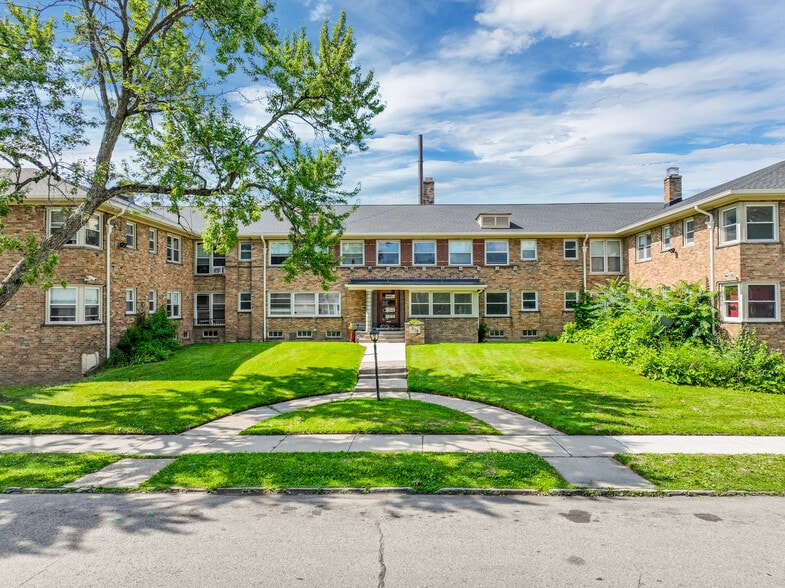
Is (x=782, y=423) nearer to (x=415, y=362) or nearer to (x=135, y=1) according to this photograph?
(x=415, y=362)

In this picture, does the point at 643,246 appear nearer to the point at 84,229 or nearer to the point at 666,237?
the point at 666,237

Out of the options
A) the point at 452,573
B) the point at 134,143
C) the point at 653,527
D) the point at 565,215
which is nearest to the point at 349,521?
the point at 452,573

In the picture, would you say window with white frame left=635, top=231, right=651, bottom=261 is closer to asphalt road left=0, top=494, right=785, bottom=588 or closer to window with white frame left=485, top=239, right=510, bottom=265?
window with white frame left=485, top=239, right=510, bottom=265

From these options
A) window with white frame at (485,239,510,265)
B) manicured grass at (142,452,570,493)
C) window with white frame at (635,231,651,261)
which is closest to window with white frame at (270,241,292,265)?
window with white frame at (485,239,510,265)

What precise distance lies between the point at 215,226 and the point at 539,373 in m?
11.4

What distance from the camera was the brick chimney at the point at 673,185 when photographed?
24250 millimetres

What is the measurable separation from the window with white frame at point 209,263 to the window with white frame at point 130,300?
18.9ft

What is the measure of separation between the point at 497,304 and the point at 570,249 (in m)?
4.89

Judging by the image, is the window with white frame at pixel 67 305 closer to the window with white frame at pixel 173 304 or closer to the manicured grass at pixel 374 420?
the window with white frame at pixel 173 304

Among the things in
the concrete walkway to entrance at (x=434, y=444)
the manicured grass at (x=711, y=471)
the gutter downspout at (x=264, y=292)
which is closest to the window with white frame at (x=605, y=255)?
the concrete walkway to entrance at (x=434, y=444)

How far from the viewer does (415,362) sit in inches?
655

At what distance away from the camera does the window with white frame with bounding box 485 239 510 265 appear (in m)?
23.6

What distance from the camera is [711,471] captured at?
6.80 metres

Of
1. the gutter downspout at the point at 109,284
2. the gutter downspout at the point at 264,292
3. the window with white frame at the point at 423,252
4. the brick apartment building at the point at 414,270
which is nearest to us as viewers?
the gutter downspout at the point at 109,284
